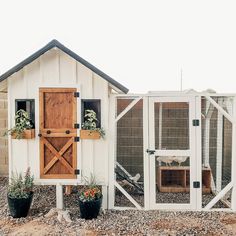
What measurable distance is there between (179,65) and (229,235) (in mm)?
6445

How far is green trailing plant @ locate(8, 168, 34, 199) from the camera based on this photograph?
4.91 m

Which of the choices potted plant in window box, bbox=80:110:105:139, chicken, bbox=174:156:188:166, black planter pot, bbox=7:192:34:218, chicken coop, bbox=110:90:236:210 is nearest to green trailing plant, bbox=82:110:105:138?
potted plant in window box, bbox=80:110:105:139

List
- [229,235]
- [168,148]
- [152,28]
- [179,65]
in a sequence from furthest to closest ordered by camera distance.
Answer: [179,65]
[152,28]
[168,148]
[229,235]

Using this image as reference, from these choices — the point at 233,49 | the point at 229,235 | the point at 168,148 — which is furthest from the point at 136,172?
the point at 233,49

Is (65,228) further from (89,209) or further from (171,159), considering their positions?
(171,159)

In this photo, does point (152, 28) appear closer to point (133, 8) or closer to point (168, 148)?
point (133, 8)

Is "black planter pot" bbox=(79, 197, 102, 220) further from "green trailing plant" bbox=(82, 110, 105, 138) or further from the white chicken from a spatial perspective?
the white chicken

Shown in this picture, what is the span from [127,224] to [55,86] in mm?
2607

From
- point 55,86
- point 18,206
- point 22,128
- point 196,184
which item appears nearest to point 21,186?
point 18,206

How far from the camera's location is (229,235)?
13.8 feet

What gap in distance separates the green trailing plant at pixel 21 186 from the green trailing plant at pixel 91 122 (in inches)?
49.8

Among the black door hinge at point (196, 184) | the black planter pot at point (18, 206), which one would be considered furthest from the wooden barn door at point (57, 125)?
the black door hinge at point (196, 184)

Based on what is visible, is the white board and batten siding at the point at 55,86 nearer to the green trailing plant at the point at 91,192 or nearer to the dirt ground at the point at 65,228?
the green trailing plant at the point at 91,192

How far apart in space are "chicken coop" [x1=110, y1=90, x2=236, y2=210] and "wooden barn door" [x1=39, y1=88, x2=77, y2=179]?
2.56 ft
